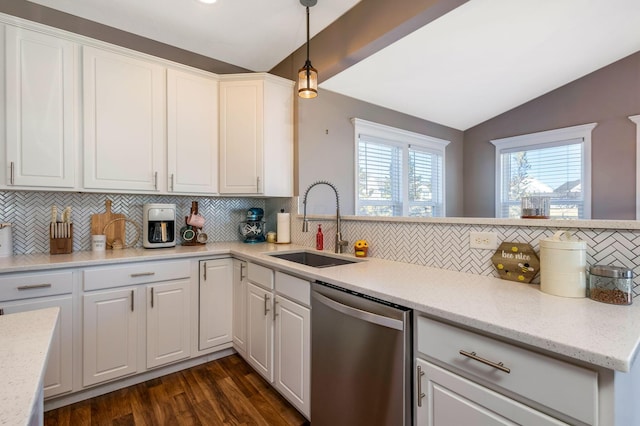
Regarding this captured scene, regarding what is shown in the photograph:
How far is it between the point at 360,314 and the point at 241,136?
197 centimetres

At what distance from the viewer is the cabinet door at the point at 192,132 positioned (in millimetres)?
2453

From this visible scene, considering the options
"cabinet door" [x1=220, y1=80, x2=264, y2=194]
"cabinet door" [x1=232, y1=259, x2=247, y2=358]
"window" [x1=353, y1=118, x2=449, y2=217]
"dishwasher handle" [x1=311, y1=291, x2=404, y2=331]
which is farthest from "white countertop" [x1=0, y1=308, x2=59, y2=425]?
"window" [x1=353, y1=118, x2=449, y2=217]

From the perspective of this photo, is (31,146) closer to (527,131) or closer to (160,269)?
(160,269)

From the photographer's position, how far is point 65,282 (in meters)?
1.81

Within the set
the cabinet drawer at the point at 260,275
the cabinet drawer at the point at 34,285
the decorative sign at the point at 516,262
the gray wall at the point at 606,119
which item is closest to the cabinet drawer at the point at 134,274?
the cabinet drawer at the point at 34,285

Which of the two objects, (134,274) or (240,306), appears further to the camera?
(240,306)

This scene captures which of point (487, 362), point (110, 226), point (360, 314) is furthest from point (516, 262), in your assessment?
point (110, 226)

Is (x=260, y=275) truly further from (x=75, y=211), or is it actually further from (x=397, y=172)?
(x=397, y=172)

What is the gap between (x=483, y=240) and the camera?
4.84 ft

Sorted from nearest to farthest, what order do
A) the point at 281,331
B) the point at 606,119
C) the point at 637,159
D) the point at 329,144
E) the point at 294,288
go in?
the point at 294,288, the point at 281,331, the point at 329,144, the point at 637,159, the point at 606,119

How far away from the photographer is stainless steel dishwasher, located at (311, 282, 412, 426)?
113 cm

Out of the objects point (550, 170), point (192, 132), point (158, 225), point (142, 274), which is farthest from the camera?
point (550, 170)

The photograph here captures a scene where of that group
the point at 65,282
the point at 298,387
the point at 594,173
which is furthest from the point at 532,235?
the point at 594,173

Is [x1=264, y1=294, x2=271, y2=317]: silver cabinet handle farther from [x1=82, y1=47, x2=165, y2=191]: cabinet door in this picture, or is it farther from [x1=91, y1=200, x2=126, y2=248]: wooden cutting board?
[x1=91, y1=200, x2=126, y2=248]: wooden cutting board
